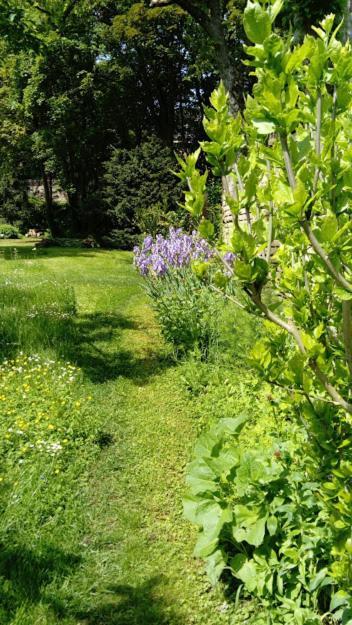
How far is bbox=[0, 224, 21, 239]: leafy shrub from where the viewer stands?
83.5ft

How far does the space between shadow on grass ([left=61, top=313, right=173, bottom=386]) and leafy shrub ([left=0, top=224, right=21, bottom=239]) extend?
1996cm

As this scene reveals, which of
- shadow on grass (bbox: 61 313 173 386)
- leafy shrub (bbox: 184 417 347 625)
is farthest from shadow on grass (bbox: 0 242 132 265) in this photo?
leafy shrub (bbox: 184 417 347 625)

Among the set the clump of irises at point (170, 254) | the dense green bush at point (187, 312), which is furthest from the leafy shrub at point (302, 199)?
the clump of irises at point (170, 254)

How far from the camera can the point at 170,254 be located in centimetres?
625

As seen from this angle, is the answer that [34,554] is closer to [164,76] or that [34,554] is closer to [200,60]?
[200,60]

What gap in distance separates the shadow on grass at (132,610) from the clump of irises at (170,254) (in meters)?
4.06

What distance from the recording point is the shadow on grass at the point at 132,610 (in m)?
2.47

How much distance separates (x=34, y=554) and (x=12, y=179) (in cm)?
2612

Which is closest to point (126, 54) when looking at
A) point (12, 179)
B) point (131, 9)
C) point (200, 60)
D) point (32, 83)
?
point (131, 9)

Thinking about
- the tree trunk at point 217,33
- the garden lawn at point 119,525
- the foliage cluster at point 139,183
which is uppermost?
the tree trunk at point 217,33

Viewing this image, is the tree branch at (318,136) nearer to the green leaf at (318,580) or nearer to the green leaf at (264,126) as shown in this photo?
the green leaf at (264,126)

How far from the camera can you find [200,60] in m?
16.0

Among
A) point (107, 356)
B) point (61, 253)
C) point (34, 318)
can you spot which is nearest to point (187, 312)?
point (107, 356)

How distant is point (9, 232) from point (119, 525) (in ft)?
80.4
